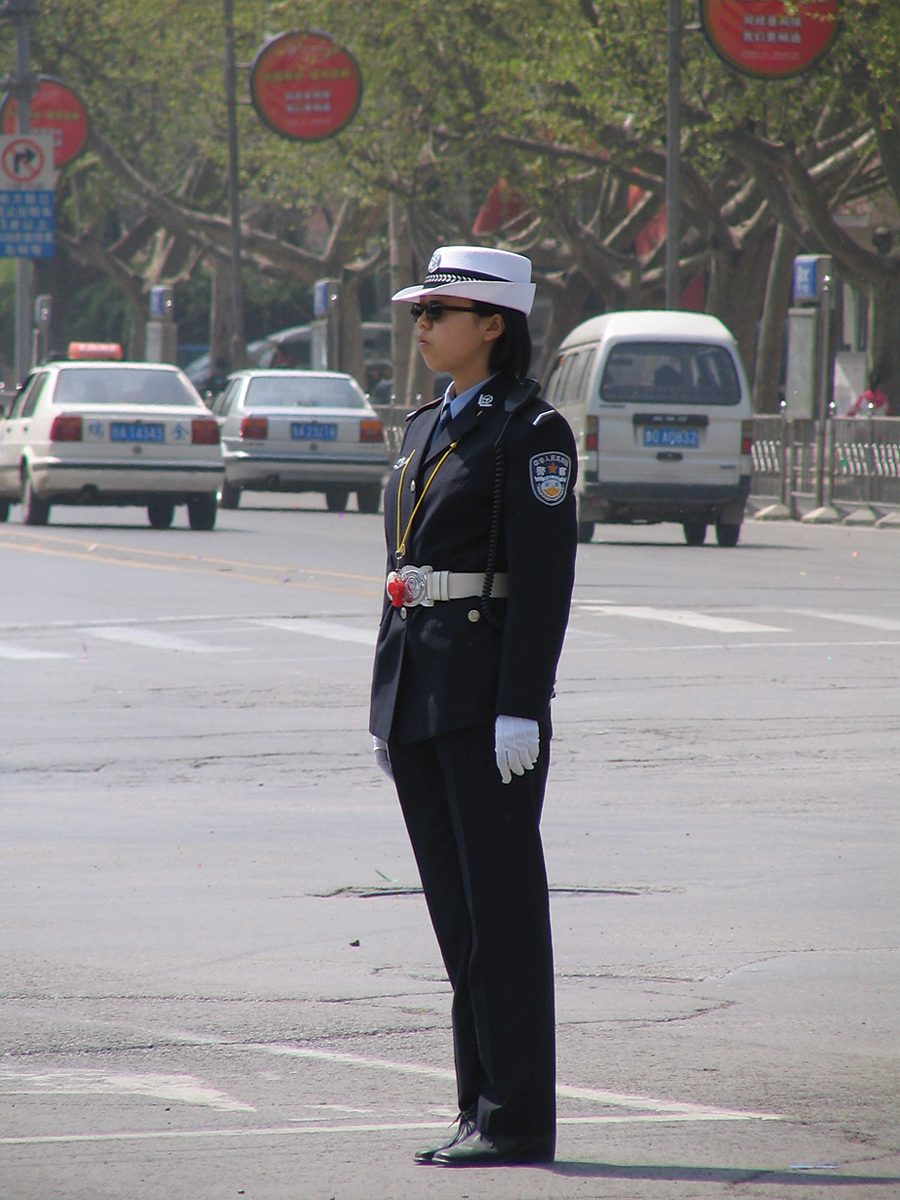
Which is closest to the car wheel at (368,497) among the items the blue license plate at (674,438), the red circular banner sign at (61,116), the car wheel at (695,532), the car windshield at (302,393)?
the car windshield at (302,393)

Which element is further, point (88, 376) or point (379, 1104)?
point (88, 376)

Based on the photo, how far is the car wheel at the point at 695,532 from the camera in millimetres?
22250

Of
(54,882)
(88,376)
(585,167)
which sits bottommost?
(54,882)

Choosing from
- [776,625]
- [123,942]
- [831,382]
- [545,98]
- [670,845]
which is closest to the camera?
[123,942]

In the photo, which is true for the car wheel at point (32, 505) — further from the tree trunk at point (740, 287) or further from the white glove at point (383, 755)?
the white glove at point (383, 755)

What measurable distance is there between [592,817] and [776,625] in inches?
252

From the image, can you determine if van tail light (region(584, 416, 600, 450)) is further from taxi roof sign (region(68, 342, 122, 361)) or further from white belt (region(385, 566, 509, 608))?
white belt (region(385, 566, 509, 608))

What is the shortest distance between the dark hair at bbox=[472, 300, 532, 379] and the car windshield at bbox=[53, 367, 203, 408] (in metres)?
18.7

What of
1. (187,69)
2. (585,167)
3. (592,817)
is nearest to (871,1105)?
(592,817)

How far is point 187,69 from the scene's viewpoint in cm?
4556

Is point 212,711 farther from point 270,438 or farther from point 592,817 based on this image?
point 270,438

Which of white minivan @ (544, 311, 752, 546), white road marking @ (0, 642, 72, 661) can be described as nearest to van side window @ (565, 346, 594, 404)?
white minivan @ (544, 311, 752, 546)

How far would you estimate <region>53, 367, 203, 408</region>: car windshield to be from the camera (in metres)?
22.8

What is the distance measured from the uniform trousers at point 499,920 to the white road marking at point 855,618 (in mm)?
10043
